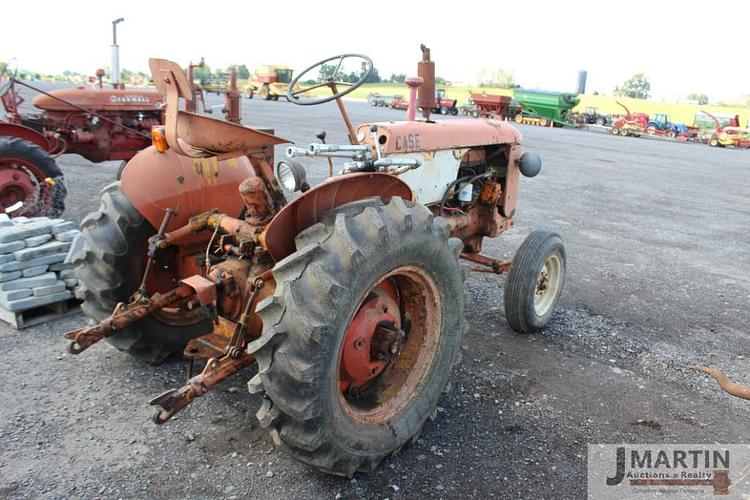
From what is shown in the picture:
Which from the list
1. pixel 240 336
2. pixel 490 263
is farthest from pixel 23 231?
pixel 490 263

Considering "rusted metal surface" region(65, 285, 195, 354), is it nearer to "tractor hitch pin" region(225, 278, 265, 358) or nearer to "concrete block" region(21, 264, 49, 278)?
"tractor hitch pin" region(225, 278, 265, 358)

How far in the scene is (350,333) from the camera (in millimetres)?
2512

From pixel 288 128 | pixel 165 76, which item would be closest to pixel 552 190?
pixel 165 76

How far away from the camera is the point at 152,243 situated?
285 cm

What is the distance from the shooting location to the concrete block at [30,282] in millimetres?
3803

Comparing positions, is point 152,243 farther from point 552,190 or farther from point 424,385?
point 552,190

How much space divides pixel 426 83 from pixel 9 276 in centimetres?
312

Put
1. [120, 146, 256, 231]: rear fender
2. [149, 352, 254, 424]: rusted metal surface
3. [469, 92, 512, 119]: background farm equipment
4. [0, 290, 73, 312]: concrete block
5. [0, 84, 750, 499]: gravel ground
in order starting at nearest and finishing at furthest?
[149, 352, 254, 424]: rusted metal surface
[0, 84, 750, 499]: gravel ground
[120, 146, 256, 231]: rear fender
[0, 290, 73, 312]: concrete block
[469, 92, 512, 119]: background farm equipment

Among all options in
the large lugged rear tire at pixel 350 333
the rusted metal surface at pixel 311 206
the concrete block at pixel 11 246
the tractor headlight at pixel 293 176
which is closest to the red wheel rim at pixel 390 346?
the large lugged rear tire at pixel 350 333

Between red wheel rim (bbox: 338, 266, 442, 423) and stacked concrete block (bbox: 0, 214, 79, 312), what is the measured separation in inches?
95.7

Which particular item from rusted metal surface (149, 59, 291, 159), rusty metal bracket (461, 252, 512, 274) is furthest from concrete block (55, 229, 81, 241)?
rusty metal bracket (461, 252, 512, 274)

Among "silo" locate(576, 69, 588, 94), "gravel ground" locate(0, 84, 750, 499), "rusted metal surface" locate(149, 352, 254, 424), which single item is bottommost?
"gravel ground" locate(0, 84, 750, 499)

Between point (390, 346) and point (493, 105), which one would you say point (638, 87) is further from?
point (390, 346)

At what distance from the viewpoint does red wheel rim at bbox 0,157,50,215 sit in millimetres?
6043
